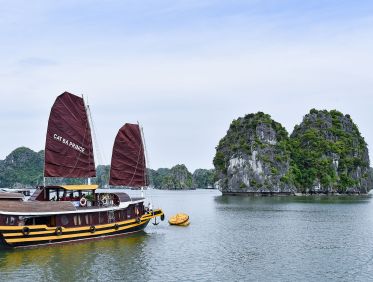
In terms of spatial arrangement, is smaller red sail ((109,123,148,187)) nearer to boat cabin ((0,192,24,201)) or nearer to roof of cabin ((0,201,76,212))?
roof of cabin ((0,201,76,212))

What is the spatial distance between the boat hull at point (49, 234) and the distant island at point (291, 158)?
3615 inches

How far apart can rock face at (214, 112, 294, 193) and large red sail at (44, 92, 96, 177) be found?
299ft

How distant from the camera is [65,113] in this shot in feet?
119

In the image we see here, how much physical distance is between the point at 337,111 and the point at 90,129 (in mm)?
135166

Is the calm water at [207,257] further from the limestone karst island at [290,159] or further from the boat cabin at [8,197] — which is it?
the limestone karst island at [290,159]

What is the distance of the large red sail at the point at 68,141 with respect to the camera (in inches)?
1411

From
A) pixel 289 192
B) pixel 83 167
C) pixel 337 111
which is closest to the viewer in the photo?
pixel 83 167

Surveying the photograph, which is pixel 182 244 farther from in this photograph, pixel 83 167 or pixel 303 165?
pixel 303 165

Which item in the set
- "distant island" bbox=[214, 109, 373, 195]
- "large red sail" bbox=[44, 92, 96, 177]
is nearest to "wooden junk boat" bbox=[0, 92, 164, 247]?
"large red sail" bbox=[44, 92, 96, 177]

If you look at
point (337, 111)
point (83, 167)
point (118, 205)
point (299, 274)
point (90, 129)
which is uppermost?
A: point (337, 111)

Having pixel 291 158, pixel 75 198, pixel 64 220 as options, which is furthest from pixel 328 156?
pixel 64 220

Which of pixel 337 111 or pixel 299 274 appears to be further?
pixel 337 111

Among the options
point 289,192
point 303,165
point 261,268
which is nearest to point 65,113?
point 261,268

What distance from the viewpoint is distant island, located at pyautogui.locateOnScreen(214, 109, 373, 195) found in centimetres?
12619
